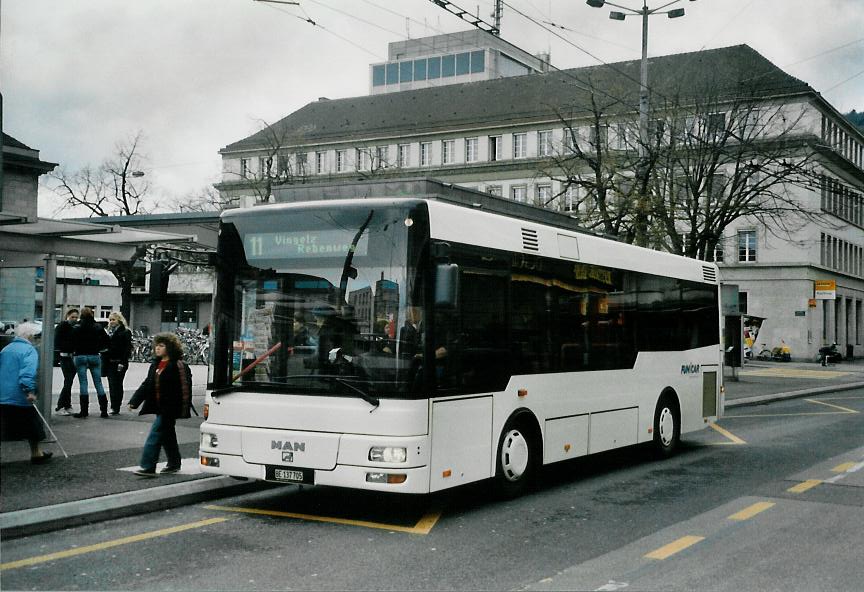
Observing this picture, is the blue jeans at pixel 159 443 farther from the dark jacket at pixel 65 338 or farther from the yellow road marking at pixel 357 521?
the dark jacket at pixel 65 338

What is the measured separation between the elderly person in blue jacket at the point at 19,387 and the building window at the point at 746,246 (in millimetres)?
61209

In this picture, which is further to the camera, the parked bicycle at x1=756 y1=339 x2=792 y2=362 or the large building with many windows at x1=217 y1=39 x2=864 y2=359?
the parked bicycle at x1=756 y1=339 x2=792 y2=362

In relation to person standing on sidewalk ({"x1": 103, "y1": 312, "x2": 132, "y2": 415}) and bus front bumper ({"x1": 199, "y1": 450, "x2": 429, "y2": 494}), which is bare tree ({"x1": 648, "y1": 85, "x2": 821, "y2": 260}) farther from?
bus front bumper ({"x1": 199, "y1": 450, "x2": 429, "y2": 494})

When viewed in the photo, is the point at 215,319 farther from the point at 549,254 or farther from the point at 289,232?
the point at 549,254

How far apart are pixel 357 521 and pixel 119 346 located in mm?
9657

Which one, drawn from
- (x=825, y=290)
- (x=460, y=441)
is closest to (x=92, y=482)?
(x=460, y=441)

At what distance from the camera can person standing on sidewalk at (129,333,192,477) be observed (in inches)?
419

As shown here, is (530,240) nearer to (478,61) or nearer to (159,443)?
(159,443)

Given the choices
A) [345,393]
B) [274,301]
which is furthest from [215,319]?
[345,393]

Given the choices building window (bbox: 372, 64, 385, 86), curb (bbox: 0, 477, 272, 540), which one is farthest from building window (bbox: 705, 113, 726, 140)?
building window (bbox: 372, 64, 385, 86)

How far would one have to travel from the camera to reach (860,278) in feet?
256

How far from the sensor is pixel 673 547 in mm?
7992

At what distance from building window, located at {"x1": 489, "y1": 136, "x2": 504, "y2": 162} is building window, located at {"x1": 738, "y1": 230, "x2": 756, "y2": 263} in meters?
20.7

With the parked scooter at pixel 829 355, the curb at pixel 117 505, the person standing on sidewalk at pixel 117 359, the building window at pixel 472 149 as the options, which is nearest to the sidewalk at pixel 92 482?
the curb at pixel 117 505
